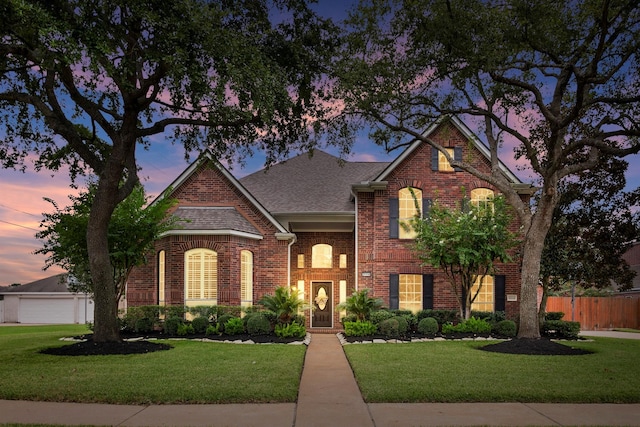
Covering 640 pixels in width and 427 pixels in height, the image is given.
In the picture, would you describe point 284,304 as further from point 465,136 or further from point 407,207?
point 465,136

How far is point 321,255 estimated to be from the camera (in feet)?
84.9

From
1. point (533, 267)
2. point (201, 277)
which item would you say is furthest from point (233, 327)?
point (533, 267)

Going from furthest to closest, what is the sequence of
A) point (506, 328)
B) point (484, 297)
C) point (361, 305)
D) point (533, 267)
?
point (484, 297) < point (361, 305) < point (506, 328) < point (533, 267)

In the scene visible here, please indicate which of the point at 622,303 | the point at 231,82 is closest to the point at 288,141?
the point at 231,82

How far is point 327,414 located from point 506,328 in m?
13.7

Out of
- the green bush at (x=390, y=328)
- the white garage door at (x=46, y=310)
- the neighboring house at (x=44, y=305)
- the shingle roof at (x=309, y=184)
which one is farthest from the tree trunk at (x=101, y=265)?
the white garage door at (x=46, y=310)

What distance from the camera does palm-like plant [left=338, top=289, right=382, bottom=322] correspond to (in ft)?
66.6

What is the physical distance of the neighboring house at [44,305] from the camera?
4334 centimetres

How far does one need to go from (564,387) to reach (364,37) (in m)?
12.5

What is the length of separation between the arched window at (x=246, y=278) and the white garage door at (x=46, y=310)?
2648 centimetres

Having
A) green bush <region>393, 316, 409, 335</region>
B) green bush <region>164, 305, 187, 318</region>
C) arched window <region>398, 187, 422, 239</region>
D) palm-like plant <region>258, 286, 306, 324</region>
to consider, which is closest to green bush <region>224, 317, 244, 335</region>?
palm-like plant <region>258, 286, 306, 324</region>

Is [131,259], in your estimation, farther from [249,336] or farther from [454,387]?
[454,387]

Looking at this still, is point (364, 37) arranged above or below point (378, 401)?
above

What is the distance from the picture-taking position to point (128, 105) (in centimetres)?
1596
